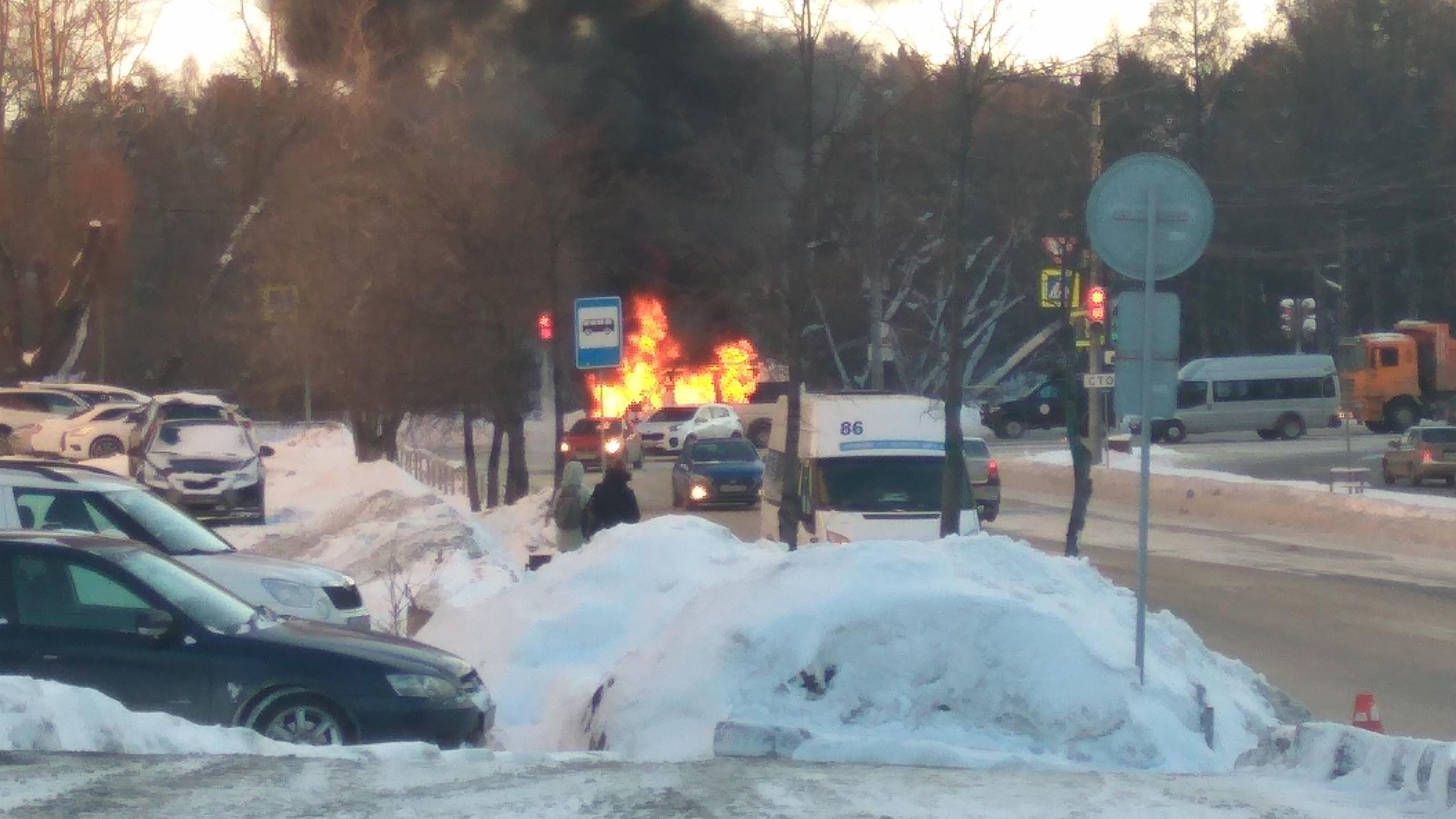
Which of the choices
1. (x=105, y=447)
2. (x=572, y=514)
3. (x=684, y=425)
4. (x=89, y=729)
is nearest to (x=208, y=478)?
(x=572, y=514)

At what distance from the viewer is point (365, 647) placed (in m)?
8.91

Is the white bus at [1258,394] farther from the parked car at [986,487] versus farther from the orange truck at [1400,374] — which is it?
the parked car at [986,487]

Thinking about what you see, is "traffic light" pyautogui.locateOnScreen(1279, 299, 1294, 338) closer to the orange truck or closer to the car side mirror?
the orange truck

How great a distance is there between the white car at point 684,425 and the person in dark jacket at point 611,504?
1170 inches

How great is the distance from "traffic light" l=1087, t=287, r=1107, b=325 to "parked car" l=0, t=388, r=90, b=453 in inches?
926

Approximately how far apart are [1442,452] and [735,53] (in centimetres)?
1856

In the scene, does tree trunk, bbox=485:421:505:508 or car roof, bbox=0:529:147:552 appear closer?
car roof, bbox=0:529:147:552

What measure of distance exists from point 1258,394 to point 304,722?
157ft

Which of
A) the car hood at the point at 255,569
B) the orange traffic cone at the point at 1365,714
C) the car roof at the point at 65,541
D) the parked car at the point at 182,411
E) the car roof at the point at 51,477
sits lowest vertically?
the orange traffic cone at the point at 1365,714

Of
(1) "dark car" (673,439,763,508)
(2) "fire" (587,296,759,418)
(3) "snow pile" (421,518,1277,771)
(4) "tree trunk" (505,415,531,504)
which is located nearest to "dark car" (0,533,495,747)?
(3) "snow pile" (421,518,1277,771)

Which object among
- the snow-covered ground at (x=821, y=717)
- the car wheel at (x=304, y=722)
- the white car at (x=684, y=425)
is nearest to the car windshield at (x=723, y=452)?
the white car at (x=684, y=425)

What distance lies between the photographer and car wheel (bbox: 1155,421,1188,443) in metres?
52.0

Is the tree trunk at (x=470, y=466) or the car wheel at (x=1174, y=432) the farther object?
the car wheel at (x=1174, y=432)

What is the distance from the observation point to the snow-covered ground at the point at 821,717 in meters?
6.44
